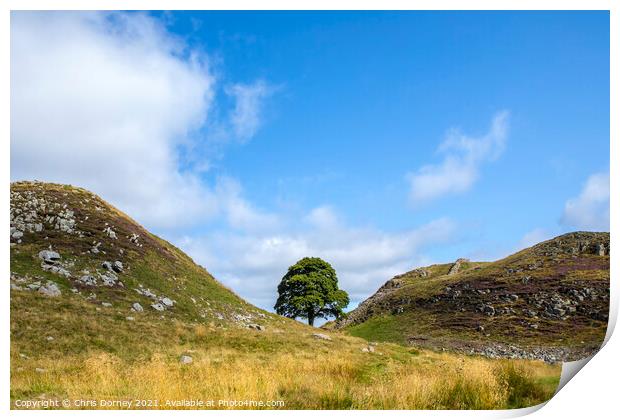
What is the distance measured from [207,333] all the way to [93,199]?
15787mm

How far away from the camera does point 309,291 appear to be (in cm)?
3209

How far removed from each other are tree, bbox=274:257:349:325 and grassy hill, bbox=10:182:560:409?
8.31ft

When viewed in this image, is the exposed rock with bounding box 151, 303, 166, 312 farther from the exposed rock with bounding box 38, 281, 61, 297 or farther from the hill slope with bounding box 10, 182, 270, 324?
the exposed rock with bounding box 38, 281, 61, 297

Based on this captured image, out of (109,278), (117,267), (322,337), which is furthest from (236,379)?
(117,267)

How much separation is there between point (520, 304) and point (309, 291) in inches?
657

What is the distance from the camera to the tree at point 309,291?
3200cm

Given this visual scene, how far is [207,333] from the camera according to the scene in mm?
19172

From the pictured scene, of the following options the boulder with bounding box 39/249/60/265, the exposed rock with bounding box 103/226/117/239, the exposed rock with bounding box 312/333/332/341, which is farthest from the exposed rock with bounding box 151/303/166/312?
the exposed rock with bounding box 312/333/332/341

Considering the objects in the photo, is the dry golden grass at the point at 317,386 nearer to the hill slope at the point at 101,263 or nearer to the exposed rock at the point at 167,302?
the hill slope at the point at 101,263

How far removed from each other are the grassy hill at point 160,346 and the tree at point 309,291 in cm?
253

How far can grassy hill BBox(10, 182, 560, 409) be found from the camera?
8992 mm
